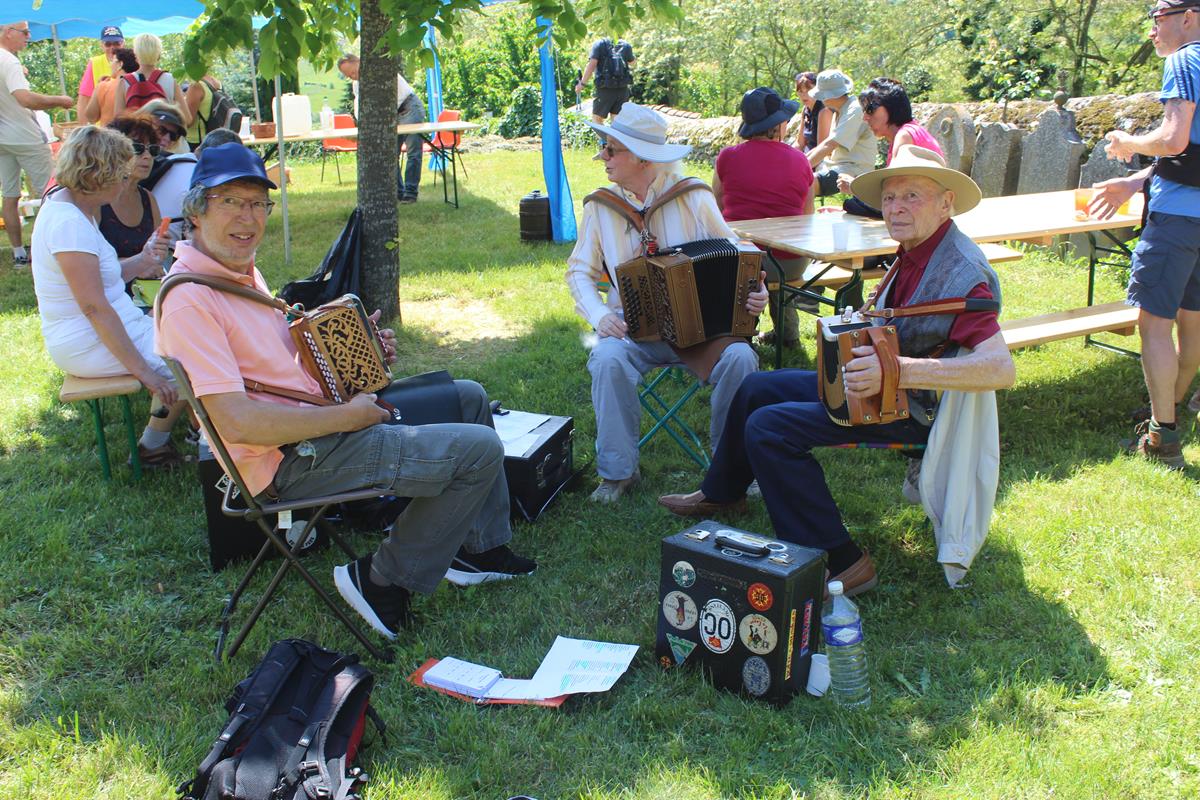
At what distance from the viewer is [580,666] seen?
3092mm

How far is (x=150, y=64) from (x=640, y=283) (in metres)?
6.26

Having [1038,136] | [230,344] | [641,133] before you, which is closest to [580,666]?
[230,344]

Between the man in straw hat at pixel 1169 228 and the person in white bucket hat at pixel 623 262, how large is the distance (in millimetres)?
1850

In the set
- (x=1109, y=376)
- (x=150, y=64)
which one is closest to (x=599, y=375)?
(x=1109, y=376)

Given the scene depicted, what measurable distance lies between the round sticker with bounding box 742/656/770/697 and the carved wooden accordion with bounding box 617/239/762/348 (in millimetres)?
1682

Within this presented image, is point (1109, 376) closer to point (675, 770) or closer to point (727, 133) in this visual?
point (675, 770)

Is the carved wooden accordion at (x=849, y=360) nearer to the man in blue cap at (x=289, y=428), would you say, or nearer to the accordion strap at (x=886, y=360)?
the accordion strap at (x=886, y=360)

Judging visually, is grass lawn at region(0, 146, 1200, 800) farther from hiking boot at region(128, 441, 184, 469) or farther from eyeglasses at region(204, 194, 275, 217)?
eyeglasses at region(204, 194, 275, 217)

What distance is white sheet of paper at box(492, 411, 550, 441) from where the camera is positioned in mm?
4312

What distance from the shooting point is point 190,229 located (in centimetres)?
321

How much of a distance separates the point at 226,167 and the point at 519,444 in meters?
1.71

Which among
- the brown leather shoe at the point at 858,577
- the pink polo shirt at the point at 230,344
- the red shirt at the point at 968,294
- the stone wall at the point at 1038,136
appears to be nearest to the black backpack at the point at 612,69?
the stone wall at the point at 1038,136

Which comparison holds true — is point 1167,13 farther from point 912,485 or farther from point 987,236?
point 912,485

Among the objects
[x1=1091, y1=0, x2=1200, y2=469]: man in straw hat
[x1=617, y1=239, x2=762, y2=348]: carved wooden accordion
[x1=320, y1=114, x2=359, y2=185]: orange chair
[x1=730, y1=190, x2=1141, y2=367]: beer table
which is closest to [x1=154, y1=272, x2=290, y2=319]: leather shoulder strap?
[x1=617, y1=239, x2=762, y2=348]: carved wooden accordion
